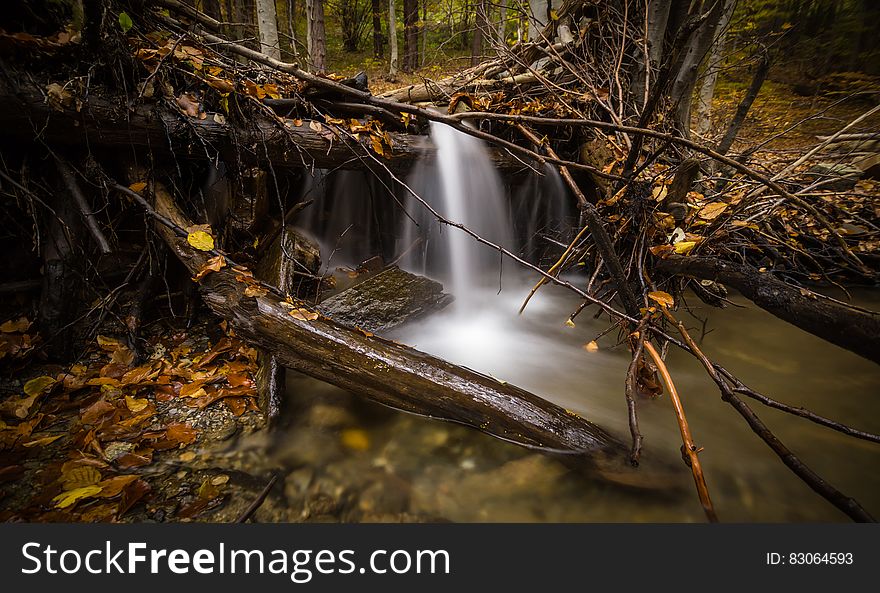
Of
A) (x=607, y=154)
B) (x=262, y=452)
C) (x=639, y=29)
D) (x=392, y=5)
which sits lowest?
(x=262, y=452)

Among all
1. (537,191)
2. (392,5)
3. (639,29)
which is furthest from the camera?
(392,5)

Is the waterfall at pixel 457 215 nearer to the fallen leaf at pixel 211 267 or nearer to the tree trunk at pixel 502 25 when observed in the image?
the tree trunk at pixel 502 25

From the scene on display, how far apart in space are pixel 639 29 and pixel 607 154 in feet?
5.89

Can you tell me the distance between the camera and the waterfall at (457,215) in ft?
13.3

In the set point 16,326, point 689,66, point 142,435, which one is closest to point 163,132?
point 16,326

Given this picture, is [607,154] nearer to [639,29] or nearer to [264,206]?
[639,29]

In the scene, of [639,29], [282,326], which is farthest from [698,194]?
[282,326]

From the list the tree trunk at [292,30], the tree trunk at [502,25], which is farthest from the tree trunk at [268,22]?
the tree trunk at [502,25]

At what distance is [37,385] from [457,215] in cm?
386

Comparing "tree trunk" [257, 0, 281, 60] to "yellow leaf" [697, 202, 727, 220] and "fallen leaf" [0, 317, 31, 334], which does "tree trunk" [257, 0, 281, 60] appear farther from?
"yellow leaf" [697, 202, 727, 220]

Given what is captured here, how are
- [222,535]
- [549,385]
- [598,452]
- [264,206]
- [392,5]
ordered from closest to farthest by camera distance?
[222,535], [598,452], [549,385], [264,206], [392,5]

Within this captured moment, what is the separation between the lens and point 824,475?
2.05 meters

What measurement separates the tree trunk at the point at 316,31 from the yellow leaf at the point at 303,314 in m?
8.61

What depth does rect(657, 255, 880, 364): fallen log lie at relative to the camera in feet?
3.63
